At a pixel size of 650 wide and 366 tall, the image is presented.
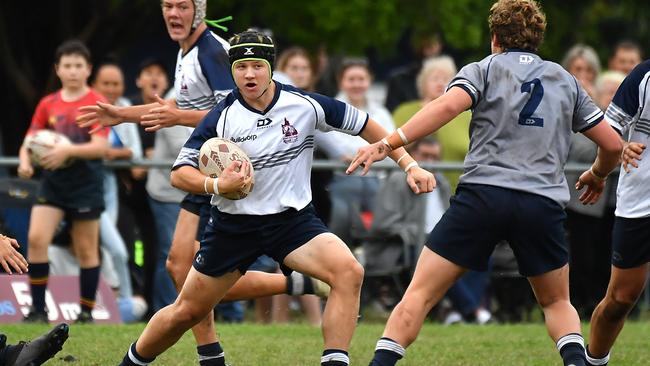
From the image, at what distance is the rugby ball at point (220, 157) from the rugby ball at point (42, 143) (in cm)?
431

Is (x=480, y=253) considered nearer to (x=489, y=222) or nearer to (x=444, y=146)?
(x=489, y=222)

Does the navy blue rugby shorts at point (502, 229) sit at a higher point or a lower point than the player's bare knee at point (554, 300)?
higher

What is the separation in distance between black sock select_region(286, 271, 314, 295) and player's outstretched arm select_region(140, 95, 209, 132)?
1.24m

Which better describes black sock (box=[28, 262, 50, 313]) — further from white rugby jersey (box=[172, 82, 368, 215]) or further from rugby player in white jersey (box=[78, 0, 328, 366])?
white rugby jersey (box=[172, 82, 368, 215])

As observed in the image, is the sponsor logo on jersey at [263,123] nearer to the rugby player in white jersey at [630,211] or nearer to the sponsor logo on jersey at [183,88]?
the sponsor logo on jersey at [183,88]

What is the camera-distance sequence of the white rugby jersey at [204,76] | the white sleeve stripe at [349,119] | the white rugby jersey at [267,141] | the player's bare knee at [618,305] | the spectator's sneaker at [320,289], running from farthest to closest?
1. the spectator's sneaker at [320,289]
2. the white rugby jersey at [204,76]
3. the player's bare knee at [618,305]
4. the white sleeve stripe at [349,119]
5. the white rugby jersey at [267,141]

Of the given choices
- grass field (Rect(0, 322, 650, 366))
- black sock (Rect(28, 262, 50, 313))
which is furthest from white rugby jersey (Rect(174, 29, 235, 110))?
black sock (Rect(28, 262, 50, 313))

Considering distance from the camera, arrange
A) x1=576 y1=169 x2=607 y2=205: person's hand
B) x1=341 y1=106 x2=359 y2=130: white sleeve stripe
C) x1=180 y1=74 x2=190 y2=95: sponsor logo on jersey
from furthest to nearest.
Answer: x1=180 y1=74 x2=190 y2=95: sponsor logo on jersey → x1=576 y1=169 x2=607 y2=205: person's hand → x1=341 y1=106 x2=359 y2=130: white sleeve stripe

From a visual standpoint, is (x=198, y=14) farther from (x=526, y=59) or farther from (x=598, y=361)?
(x=598, y=361)

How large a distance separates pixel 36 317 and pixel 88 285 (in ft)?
1.69

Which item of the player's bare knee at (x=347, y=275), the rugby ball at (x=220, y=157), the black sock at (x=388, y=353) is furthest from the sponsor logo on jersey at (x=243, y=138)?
the black sock at (x=388, y=353)

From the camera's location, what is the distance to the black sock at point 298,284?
943 cm

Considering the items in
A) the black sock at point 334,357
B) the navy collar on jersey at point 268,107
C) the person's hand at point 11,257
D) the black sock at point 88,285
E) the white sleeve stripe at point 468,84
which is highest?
the white sleeve stripe at point 468,84

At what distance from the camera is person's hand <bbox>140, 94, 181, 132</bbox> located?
348 inches
